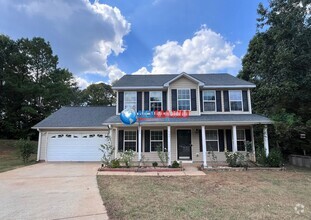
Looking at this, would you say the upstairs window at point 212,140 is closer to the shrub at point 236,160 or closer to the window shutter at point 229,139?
the window shutter at point 229,139

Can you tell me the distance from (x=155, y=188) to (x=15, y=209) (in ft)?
13.2

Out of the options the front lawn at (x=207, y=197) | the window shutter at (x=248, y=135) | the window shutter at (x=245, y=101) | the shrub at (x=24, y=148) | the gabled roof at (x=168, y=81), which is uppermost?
the gabled roof at (x=168, y=81)

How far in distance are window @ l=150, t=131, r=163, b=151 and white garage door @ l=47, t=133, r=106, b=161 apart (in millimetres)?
3668

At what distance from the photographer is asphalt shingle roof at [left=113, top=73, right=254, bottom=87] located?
48.8ft

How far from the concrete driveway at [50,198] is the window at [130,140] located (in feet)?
16.8

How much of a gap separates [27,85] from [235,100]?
2510 centimetres

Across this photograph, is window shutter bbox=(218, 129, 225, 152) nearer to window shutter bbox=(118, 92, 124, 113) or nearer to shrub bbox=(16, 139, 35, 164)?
window shutter bbox=(118, 92, 124, 113)

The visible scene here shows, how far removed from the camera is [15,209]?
5.20 m

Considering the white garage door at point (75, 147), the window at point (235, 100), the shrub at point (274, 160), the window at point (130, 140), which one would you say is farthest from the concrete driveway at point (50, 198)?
the window at point (235, 100)

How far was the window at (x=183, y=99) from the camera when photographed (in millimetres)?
14359

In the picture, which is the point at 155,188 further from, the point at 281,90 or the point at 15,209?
the point at 281,90

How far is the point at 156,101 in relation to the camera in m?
14.7

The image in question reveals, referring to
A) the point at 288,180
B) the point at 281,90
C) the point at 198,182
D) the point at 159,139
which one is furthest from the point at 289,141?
the point at 198,182

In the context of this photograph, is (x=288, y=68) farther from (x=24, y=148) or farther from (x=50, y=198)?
(x=24, y=148)
